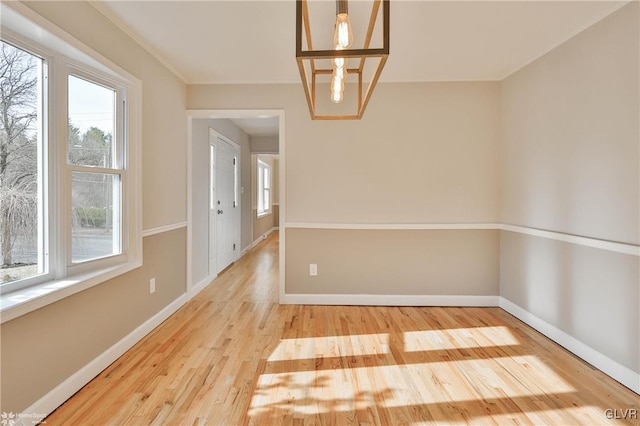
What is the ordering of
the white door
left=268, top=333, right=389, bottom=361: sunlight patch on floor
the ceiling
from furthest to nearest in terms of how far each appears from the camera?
the white door → left=268, top=333, right=389, bottom=361: sunlight patch on floor → the ceiling

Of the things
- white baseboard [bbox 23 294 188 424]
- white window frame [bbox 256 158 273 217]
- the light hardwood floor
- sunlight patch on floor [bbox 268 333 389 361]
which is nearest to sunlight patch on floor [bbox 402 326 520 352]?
the light hardwood floor

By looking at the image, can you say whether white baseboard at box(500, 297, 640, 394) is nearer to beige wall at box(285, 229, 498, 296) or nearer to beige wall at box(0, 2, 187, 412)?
beige wall at box(285, 229, 498, 296)

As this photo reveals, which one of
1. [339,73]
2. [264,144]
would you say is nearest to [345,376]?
[339,73]

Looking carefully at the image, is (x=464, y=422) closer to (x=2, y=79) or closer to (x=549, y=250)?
(x=549, y=250)

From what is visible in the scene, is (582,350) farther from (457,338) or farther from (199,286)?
(199,286)

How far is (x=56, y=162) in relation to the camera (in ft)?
6.04

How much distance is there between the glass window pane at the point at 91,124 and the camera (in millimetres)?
2012

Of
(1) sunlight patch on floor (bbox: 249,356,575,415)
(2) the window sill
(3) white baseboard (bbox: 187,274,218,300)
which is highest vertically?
(2) the window sill

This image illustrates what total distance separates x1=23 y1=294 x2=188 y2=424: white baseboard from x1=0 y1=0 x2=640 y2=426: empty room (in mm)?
12

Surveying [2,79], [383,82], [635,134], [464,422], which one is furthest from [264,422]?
[383,82]

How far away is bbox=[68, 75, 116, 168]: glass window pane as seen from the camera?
2.01 metres

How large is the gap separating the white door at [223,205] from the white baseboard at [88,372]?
1.64m

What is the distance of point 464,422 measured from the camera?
166 cm

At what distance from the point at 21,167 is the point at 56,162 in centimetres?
17
